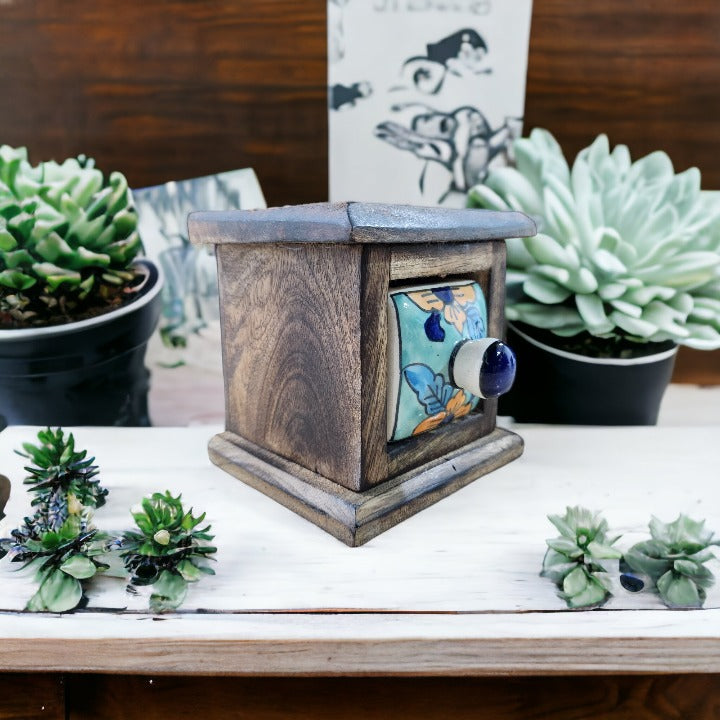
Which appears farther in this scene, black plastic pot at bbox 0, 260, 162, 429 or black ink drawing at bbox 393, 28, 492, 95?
black ink drawing at bbox 393, 28, 492, 95

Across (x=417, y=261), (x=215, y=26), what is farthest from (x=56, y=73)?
(x=417, y=261)

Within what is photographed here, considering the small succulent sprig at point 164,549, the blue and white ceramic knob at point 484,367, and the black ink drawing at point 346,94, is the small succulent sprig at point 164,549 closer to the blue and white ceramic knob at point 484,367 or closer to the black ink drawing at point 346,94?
the blue and white ceramic knob at point 484,367

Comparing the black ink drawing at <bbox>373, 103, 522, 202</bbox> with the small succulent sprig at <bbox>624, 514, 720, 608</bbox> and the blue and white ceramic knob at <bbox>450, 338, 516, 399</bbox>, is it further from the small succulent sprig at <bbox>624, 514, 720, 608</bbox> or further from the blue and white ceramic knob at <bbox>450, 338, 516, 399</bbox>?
the small succulent sprig at <bbox>624, 514, 720, 608</bbox>

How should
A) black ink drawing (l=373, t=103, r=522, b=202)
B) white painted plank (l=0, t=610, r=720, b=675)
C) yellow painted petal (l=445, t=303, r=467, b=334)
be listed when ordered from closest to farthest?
white painted plank (l=0, t=610, r=720, b=675) → yellow painted petal (l=445, t=303, r=467, b=334) → black ink drawing (l=373, t=103, r=522, b=202)

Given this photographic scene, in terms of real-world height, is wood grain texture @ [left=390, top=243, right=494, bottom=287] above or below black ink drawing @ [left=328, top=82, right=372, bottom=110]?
below

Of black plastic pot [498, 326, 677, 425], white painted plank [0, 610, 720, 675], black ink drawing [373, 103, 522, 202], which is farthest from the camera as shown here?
black ink drawing [373, 103, 522, 202]

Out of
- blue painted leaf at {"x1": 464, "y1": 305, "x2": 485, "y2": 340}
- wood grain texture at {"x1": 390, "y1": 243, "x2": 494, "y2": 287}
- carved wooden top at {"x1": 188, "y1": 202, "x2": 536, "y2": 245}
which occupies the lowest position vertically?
blue painted leaf at {"x1": 464, "y1": 305, "x2": 485, "y2": 340}

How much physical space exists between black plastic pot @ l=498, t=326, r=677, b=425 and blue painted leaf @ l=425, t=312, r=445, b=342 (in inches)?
7.8

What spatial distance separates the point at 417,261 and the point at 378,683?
0.82ft

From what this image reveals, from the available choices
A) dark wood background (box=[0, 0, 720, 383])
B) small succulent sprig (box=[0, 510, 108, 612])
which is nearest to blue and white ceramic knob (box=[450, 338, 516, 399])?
small succulent sprig (box=[0, 510, 108, 612])

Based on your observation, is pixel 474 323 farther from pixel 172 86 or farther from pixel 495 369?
pixel 172 86

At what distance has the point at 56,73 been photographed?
62cm

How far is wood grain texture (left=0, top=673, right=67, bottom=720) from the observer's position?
298 millimetres

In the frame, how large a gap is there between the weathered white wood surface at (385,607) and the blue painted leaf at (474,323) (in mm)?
118
